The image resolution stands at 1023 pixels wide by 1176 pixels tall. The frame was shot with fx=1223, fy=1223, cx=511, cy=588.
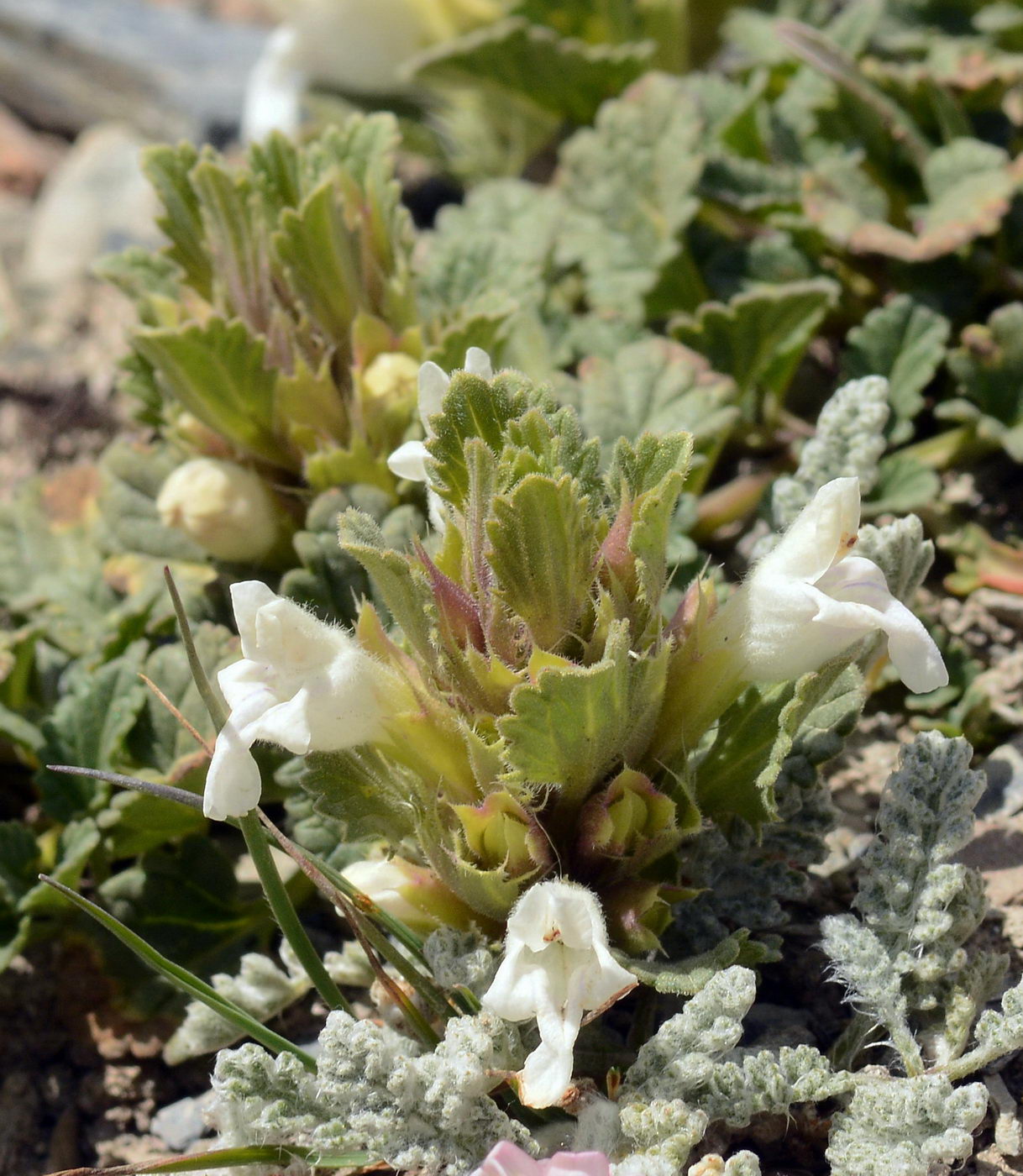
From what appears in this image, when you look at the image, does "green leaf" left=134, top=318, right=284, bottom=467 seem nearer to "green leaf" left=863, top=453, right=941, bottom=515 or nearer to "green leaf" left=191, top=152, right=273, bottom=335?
"green leaf" left=191, top=152, right=273, bottom=335

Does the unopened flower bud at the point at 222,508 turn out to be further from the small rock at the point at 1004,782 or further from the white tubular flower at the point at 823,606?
the small rock at the point at 1004,782

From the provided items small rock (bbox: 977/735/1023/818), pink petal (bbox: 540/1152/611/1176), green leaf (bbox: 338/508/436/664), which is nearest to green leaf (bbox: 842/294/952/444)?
small rock (bbox: 977/735/1023/818)

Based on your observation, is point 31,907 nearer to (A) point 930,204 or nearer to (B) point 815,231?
(B) point 815,231

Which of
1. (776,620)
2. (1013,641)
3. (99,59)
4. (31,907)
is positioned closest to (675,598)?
(776,620)

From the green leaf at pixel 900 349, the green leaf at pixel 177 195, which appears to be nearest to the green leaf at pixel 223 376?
the green leaf at pixel 177 195

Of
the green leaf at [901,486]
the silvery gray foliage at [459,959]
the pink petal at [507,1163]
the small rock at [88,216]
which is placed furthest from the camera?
the small rock at [88,216]

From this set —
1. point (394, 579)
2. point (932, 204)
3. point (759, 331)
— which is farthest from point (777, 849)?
point (932, 204)
